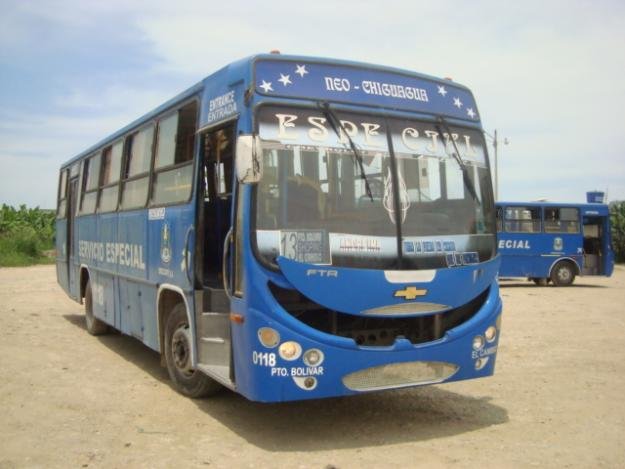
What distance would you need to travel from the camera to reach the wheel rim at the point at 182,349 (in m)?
6.92

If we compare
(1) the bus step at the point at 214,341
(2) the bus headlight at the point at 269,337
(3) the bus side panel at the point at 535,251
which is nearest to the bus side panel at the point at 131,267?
(1) the bus step at the point at 214,341

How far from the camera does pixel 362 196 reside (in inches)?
225

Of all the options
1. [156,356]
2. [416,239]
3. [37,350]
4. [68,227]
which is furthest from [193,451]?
[68,227]

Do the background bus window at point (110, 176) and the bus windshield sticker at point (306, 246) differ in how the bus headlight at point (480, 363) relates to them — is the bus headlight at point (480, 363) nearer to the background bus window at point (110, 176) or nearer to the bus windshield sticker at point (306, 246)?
the bus windshield sticker at point (306, 246)

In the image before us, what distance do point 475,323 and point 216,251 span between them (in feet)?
9.74

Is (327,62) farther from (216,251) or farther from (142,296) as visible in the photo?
(142,296)

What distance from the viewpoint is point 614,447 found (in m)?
5.63

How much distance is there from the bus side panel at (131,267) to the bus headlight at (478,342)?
3816 millimetres

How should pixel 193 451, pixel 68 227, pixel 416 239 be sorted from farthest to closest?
pixel 68 227 → pixel 416 239 → pixel 193 451

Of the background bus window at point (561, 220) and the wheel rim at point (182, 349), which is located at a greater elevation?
the background bus window at point (561, 220)

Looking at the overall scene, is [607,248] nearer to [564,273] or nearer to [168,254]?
[564,273]

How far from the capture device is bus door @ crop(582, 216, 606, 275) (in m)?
24.3

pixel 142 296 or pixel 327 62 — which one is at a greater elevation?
pixel 327 62

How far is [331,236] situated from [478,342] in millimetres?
1715
